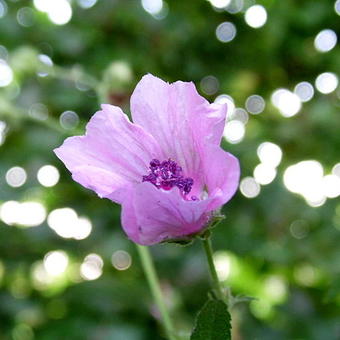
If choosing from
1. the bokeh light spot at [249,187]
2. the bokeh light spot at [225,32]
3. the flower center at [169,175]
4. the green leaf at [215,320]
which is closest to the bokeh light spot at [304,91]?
the bokeh light spot at [225,32]

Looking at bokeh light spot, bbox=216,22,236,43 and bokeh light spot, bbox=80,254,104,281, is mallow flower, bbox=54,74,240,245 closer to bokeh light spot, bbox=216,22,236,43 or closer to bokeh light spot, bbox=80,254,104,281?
bokeh light spot, bbox=80,254,104,281

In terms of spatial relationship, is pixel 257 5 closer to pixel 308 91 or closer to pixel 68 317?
pixel 308 91

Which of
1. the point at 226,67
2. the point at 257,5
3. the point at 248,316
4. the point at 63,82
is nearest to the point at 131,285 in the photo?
the point at 248,316

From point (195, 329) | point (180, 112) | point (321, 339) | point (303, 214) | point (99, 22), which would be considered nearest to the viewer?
point (195, 329)

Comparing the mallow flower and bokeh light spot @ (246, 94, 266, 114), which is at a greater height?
bokeh light spot @ (246, 94, 266, 114)

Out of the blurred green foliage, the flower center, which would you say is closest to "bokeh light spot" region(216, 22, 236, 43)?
the blurred green foliage

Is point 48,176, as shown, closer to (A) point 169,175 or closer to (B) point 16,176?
(B) point 16,176
